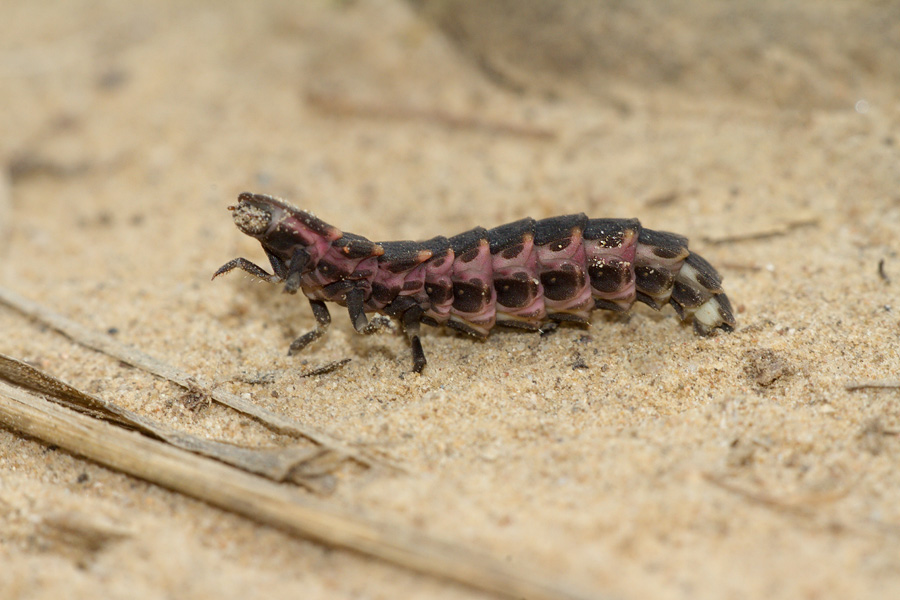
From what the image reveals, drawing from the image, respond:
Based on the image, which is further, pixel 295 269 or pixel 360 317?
pixel 360 317

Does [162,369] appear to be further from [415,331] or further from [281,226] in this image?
[415,331]

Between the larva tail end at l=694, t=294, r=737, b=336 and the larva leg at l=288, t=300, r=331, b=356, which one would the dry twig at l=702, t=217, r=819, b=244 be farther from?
the larva leg at l=288, t=300, r=331, b=356

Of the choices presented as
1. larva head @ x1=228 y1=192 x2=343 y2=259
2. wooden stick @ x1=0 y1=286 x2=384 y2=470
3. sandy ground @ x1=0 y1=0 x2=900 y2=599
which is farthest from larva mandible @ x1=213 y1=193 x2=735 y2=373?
wooden stick @ x1=0 y1=286 x2=384 y2=470

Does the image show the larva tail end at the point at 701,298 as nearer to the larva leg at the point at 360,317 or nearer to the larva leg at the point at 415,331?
the larva leg at the point at 415,331

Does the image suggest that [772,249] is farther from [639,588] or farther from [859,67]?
[639,588]

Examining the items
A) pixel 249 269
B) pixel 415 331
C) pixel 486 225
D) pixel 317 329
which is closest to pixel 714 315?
pixel 415 331

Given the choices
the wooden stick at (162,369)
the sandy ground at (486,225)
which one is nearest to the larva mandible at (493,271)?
the sandy ground at (486,225)
